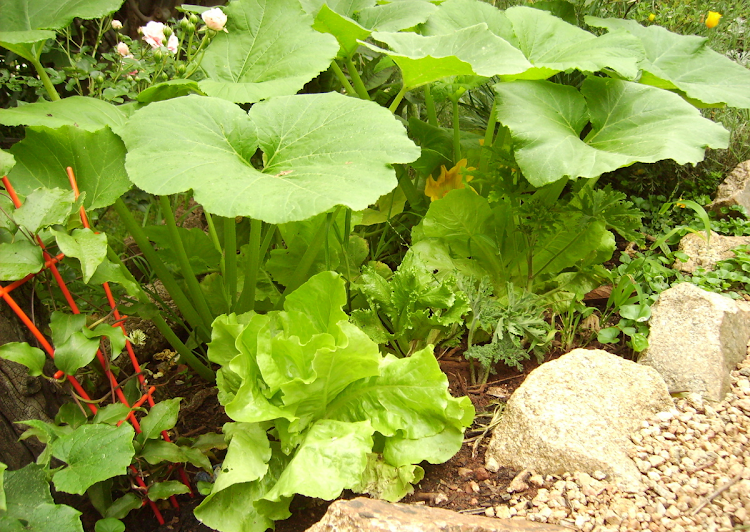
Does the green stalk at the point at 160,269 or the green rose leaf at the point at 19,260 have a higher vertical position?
the green rose leaf at the point at 19,260

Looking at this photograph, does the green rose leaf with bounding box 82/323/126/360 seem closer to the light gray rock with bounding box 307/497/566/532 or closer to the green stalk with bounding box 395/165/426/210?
the light gray rock with bounding box 307/497/566/532

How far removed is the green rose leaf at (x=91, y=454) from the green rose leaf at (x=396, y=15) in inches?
63.9

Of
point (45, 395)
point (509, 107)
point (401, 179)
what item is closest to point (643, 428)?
point (509, 107)

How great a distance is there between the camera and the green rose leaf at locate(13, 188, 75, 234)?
3.62 feet

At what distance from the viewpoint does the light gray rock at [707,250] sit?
7.20ft

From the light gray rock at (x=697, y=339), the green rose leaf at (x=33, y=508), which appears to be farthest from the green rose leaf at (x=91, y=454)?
the light gray rock at (x=697, y=339)

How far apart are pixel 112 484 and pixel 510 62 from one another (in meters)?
1.65

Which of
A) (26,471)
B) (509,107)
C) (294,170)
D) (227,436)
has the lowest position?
(227,436)

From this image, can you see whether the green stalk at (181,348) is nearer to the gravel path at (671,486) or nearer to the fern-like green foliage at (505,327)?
the fern-like green foliage at (505,327)

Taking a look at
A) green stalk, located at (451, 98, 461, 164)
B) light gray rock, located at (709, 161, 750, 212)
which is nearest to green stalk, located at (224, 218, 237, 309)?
green stalk, located at (451, 98, 461, 164)

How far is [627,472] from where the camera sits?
4.25 ft

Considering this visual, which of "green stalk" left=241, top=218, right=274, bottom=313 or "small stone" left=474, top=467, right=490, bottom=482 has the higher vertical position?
"green stalk" left=241, top=218, right=274, bottom=313

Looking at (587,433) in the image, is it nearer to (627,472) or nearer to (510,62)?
(627,472)

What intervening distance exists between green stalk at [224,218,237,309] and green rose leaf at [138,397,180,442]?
56 cm
